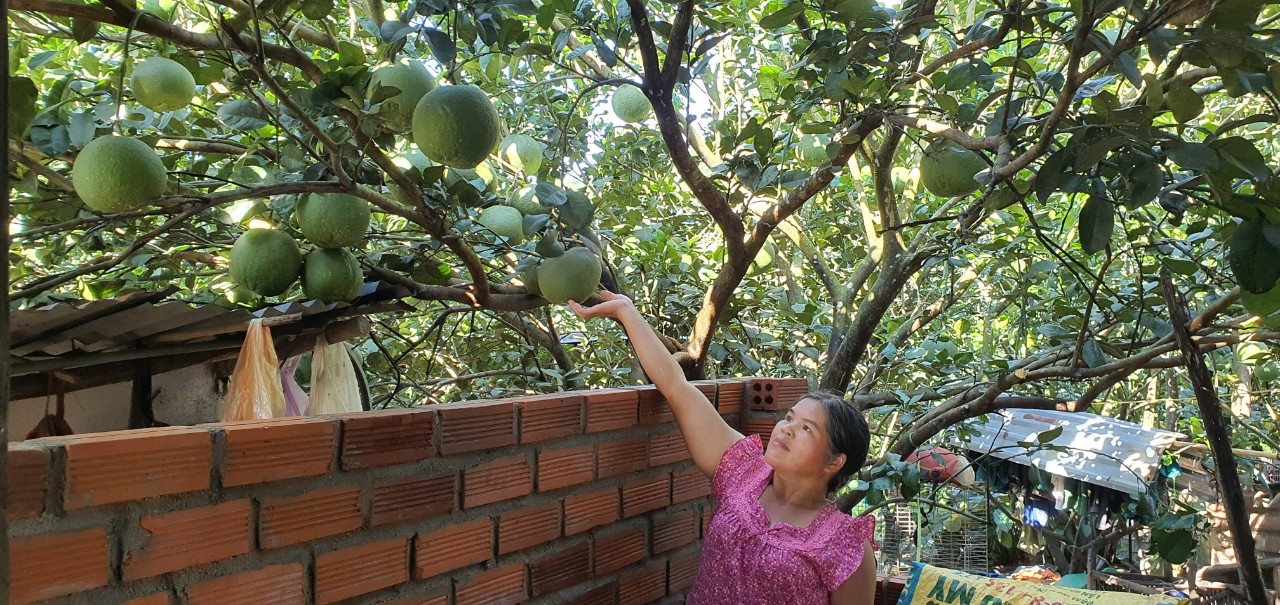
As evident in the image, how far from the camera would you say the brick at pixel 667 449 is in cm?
219

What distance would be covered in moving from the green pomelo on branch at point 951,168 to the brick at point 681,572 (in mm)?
1175

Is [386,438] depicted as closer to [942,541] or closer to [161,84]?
[161,84]

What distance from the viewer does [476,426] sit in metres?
1.67

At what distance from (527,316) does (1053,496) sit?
192 inches

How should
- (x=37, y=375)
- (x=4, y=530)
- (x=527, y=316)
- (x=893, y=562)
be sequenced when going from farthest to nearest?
(x=893, y=562) → (x=527, y=316) → (x=37, y=375) → (x=4, y=530)

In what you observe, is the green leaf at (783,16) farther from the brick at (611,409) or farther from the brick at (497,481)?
the brick at (497,481)

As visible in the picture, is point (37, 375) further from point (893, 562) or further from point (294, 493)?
point (893, 562)

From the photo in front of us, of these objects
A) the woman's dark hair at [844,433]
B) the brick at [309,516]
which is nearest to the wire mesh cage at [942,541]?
the woman's dark hair at [844,433]

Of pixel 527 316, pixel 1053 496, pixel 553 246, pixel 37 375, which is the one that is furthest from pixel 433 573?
pixel 1053 496

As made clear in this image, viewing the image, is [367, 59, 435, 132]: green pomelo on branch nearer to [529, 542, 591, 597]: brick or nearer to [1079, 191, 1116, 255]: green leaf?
[529, 542, 591, 597]: brick

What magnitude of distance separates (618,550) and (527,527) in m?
0.34

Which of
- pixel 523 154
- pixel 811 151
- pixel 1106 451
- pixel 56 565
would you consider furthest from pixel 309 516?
pixel 1106 451

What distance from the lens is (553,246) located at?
2.09m

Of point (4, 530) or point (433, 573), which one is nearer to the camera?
point (4, 530)
